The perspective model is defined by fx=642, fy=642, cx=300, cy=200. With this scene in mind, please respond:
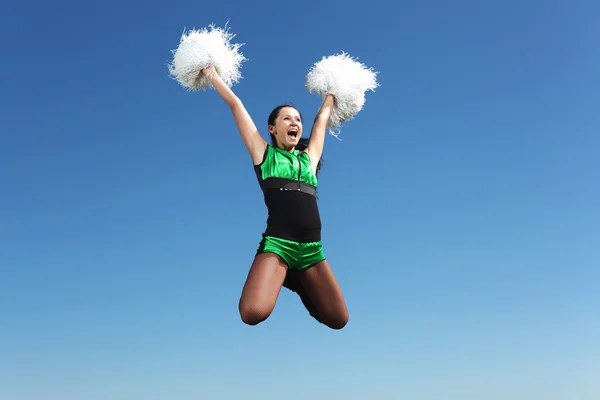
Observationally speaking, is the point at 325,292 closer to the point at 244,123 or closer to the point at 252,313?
the point at 252,313

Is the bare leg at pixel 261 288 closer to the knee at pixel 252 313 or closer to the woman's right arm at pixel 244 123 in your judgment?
the knee at pixel 252 313

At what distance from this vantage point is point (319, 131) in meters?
8.02

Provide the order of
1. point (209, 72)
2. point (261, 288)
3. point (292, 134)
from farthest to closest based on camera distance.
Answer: point (209, 72) < point (292, 134) < point (261, 288)

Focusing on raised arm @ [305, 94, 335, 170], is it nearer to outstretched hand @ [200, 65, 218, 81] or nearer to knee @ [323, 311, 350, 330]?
outstretched hand @ [200, 65, 218, 81]

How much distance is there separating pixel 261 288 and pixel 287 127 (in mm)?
1961

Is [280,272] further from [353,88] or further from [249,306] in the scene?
[353,88]

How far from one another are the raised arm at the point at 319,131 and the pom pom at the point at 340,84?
0.34 ft

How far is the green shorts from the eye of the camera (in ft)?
22.8

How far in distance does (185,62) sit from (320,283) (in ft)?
10.2

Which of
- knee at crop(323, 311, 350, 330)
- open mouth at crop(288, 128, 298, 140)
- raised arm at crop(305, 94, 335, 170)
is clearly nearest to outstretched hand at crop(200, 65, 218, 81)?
open mouth at crop(288, 128, 298, 140)

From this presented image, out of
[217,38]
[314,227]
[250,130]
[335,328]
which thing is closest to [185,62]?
[217,38]

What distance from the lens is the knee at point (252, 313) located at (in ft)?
21.3

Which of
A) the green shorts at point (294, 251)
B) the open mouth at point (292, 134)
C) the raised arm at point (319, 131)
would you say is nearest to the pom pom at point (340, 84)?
the raised arm at point (319, 131)

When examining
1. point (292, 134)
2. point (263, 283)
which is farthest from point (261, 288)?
point (292, 134)
